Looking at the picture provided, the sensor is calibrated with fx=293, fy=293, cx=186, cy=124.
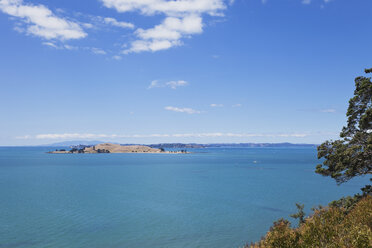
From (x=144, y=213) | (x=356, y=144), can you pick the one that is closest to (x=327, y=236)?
(x=356, y=144)

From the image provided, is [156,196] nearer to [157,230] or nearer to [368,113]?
[157,230]

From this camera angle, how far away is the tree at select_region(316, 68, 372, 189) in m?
28.7

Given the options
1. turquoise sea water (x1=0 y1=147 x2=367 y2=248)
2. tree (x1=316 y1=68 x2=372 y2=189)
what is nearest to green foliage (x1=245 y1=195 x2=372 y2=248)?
tree (x1=316 y1=68 x2=372 y2=189)

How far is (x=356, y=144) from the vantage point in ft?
98.3

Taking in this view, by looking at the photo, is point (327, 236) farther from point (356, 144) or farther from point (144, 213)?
point (144, 213)

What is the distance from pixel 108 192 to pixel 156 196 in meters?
14.2

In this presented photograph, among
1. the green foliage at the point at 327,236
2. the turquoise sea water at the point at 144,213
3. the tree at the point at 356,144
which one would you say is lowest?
the turquoise sea water at the point at 144,213

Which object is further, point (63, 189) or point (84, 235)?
point (63, 189)

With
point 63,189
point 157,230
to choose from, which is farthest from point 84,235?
point 63,189

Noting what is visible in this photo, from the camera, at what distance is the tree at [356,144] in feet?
94.0

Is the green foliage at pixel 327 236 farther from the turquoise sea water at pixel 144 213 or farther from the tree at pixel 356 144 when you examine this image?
the turquoise sea water at pixel 144 213

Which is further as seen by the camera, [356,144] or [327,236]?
[356,144]

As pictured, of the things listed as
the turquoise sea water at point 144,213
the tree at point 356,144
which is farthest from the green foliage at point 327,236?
the turquoise sea water at point 144,213

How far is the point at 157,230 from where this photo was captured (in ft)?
137
